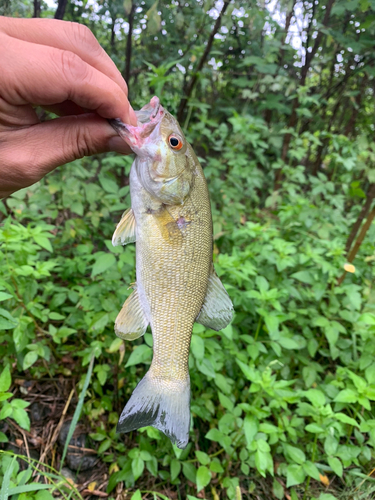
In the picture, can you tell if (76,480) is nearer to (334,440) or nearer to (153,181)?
(334,440)

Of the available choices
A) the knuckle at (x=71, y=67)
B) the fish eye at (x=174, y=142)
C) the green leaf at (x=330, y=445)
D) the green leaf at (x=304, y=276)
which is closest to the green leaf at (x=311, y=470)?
the green leaf at (x=330, y=445)

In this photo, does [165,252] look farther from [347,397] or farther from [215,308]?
[347,397]

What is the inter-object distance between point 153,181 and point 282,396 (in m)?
1.50

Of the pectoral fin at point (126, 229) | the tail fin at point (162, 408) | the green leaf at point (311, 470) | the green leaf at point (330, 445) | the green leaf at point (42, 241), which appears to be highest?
the pectoral fin at point (126, 229)

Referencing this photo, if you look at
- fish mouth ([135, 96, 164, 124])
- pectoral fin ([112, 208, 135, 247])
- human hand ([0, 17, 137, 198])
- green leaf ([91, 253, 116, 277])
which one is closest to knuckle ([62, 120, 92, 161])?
human hand ([0, 17, 137, 198])

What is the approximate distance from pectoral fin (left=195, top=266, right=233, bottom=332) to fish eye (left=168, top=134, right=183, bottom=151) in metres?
0.58

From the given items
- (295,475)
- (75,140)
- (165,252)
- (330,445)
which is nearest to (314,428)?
(330,445)

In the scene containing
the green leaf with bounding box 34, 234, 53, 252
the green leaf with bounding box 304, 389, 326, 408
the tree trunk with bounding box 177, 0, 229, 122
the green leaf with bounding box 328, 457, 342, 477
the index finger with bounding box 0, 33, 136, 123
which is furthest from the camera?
the tree trunk with bounding box 177, 0, 229, 122

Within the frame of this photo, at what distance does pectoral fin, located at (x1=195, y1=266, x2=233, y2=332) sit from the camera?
1389 mm

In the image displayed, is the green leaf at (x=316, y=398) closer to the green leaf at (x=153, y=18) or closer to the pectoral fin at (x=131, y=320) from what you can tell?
the pectoral fin at (x=131, y=320)

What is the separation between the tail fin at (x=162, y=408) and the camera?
1.23 metres

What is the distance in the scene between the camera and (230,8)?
119 inches

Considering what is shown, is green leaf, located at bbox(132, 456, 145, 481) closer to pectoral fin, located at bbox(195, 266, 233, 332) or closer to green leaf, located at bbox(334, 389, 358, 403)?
pectoral fin, located at bbox(195, 266, 233, 332)

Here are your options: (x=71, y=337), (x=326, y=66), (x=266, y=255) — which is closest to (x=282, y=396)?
(x=266, y=255)
